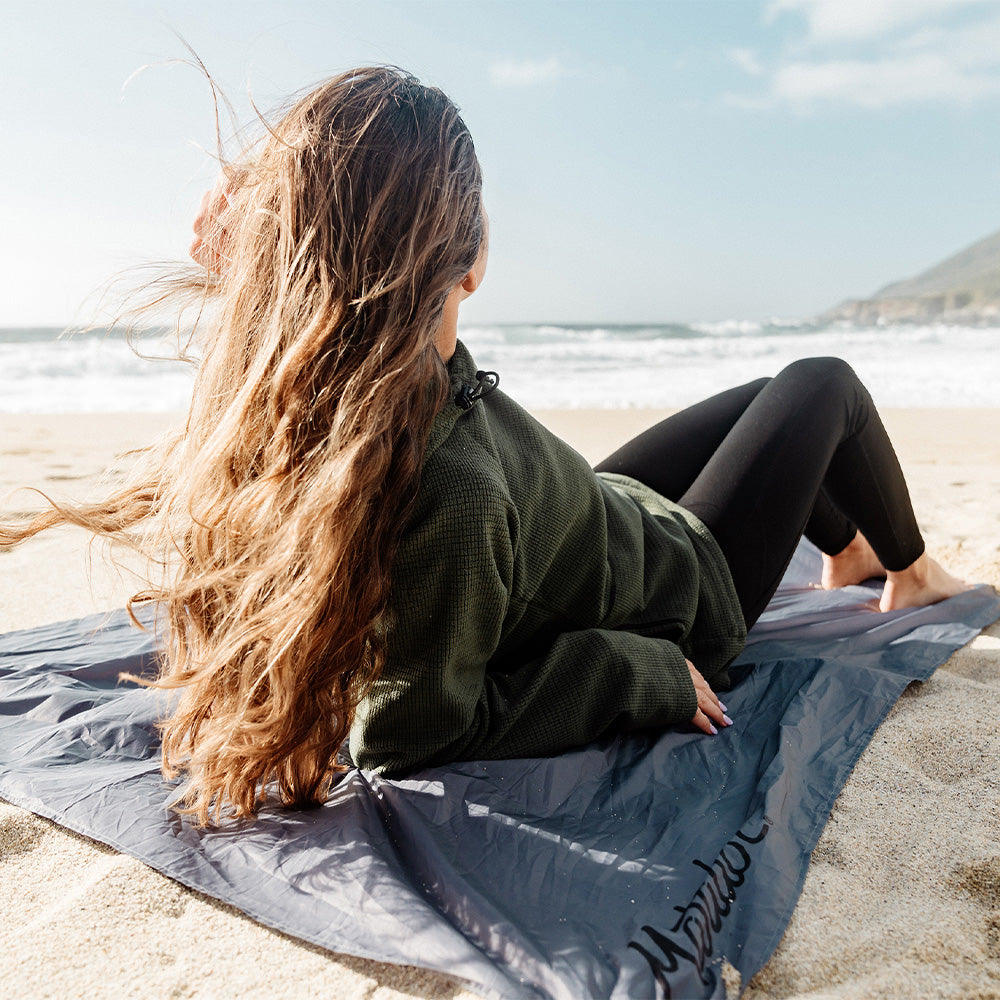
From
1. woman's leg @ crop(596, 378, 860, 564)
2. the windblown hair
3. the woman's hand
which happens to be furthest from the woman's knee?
the windblown hair

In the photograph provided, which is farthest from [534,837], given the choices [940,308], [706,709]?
[940,308]

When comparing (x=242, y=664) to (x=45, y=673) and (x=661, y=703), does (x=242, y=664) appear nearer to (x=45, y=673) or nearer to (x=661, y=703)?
(x=661, y=703)

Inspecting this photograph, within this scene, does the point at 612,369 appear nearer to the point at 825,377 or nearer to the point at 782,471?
the point at 825,377

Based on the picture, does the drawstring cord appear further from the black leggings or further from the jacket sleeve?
the black leggings

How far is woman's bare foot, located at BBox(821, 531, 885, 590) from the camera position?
2900mm

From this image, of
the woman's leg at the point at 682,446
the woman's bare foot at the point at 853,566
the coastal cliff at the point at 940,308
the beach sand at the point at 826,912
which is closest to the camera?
the beach sand at the point at 826,912

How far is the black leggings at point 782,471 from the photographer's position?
6.48ft

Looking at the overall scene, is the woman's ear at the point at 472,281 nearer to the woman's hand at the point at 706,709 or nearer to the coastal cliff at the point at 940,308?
the woman's hand at the point at 706,709

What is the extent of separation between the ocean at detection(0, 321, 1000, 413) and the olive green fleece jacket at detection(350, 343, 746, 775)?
399 centimetres

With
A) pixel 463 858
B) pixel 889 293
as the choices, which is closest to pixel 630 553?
pixel 463 858

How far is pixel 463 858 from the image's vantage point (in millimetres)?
1392

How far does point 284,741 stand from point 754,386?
1.81 meters

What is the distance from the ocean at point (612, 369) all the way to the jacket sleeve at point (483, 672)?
405cm

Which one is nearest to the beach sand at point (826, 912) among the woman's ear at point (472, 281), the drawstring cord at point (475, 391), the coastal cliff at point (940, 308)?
the drawstring cord at point (475, 391)
